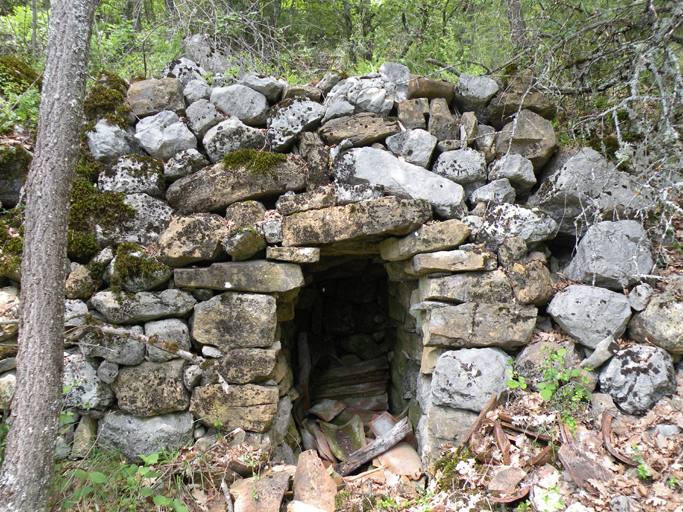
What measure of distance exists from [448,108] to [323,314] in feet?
12.3

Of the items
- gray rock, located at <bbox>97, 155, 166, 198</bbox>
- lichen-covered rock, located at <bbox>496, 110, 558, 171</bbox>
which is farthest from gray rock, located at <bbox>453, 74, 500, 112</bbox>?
gray rock, located at <bbox>97, 155, 166, 198</bbox>

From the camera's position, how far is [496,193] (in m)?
3.66

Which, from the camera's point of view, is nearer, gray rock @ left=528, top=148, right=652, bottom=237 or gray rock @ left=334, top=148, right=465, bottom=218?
gray rock @ left=528, top=148, right=652, bottom=237

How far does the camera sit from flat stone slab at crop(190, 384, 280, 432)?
11.0 ft

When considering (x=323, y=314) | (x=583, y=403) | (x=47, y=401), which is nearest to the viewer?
(x=47, y=401)

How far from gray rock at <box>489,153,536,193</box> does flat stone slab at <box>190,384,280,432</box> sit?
2.84 m

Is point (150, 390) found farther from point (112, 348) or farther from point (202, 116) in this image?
point (202, 116)

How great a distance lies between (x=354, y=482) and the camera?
356cm

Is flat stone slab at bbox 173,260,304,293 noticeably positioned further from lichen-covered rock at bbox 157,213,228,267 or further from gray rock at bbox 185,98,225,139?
gray rock at bbox 185,98,225,139

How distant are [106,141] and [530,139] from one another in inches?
149

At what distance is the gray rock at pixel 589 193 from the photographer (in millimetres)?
3449

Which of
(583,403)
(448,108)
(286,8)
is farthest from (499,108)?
(286,8)

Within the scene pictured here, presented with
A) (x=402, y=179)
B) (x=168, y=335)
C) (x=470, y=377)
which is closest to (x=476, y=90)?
(x=402, y=179)

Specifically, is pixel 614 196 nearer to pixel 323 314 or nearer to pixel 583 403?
pixel 583 403
